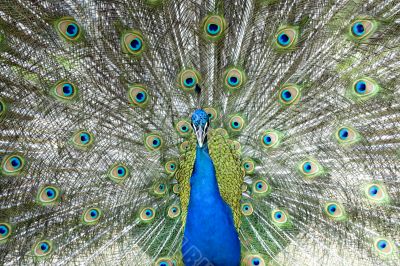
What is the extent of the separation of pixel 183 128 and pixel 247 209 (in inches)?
23.6

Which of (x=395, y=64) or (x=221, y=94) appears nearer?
(x=395, y=64)

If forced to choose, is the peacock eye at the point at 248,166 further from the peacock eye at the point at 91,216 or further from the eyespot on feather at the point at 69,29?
the eyespot on feather at the point at 69,29

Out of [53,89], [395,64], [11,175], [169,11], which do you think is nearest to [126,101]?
[53,89]

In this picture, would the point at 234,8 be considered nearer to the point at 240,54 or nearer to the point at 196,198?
the point at 240,54

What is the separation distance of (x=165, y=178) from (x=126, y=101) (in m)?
0.50

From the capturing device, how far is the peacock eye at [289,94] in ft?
7.72

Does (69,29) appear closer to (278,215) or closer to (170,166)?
(170,166)

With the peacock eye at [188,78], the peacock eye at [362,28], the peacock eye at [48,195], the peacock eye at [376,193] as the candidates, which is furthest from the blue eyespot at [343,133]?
the peacock eye at [48,195]

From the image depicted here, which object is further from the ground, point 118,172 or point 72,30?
point 72,30

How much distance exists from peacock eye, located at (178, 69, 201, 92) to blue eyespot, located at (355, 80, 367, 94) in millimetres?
819

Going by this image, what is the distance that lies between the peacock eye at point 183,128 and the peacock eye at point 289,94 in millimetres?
532

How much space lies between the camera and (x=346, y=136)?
2.34m

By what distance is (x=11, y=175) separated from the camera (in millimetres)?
2248

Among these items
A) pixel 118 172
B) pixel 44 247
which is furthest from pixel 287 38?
pixel 44 247
